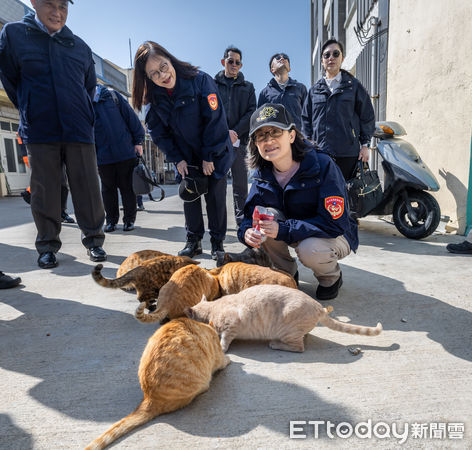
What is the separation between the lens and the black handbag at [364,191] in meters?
4.37

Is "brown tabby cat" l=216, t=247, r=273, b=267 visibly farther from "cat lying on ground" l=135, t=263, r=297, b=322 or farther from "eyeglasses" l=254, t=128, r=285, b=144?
"eyeglasses" l=254, t=128, r=285, b=144

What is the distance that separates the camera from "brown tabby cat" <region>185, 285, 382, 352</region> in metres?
1.81

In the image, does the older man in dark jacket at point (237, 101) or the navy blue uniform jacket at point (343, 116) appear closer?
the navy blue uniform jacket at point (343, 116)

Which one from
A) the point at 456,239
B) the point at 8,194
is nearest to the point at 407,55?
the point at 456,239

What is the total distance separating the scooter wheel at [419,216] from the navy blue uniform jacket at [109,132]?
366 cm

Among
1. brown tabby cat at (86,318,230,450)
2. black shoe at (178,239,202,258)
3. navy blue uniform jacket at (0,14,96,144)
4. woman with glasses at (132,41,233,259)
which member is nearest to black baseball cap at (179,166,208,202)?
woman with glasses at (132,41,233,259)

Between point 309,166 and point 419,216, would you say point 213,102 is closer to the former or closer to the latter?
point 309,166

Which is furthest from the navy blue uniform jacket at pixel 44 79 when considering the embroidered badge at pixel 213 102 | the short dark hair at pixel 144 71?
the embroidered badge at pixel 213 102

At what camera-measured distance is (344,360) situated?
5.72ft

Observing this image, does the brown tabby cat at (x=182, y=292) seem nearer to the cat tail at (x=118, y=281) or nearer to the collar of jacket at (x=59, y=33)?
the cat tail at (x=118, y=281)

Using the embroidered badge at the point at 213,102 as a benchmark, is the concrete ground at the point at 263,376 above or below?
below

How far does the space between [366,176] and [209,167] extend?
213 centimetres

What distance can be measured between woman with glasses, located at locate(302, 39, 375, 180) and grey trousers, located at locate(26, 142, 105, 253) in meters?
2.56

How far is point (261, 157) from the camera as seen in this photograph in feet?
8.64
